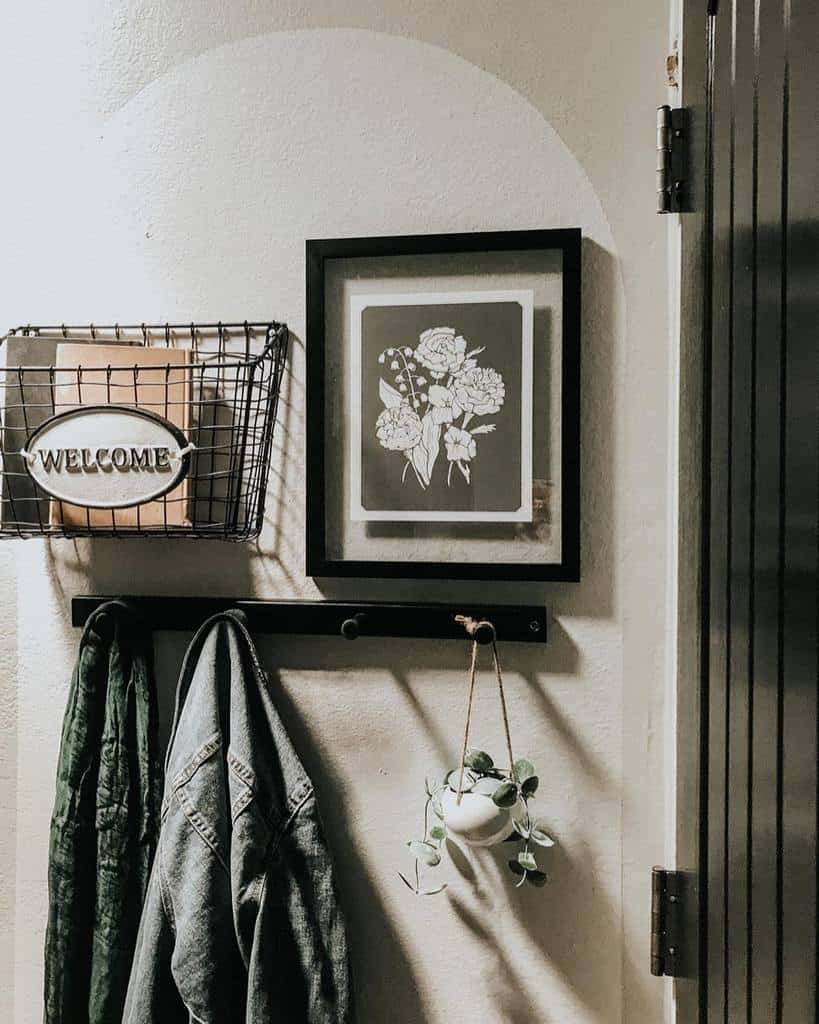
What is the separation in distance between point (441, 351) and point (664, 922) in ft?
2.41

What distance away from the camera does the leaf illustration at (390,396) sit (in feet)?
3.90

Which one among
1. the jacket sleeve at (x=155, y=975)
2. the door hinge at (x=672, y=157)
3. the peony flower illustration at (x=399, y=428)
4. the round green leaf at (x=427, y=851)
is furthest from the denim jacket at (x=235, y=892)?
the door hinge at (x=672, y=157)

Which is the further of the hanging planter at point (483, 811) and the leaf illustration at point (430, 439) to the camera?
the leaf illustration at point (430, 439)

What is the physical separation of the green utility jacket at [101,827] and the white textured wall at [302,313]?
0.25ft

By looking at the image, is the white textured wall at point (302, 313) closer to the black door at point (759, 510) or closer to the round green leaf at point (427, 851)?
the round green leaf at point (427, 851)

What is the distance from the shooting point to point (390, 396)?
3.90 feet

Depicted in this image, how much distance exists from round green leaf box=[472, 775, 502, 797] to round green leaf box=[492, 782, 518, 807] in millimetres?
12

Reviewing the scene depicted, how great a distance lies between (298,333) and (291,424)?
4.7 inches

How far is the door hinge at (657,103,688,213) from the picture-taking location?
1.07 metres

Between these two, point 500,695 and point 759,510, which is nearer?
point 759,510

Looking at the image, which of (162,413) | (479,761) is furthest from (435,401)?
(479,761)

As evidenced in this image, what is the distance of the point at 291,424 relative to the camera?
123cm

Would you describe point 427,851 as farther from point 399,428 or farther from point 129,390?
point 129,390

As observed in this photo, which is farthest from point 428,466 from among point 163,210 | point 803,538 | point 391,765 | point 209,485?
point 803,538
